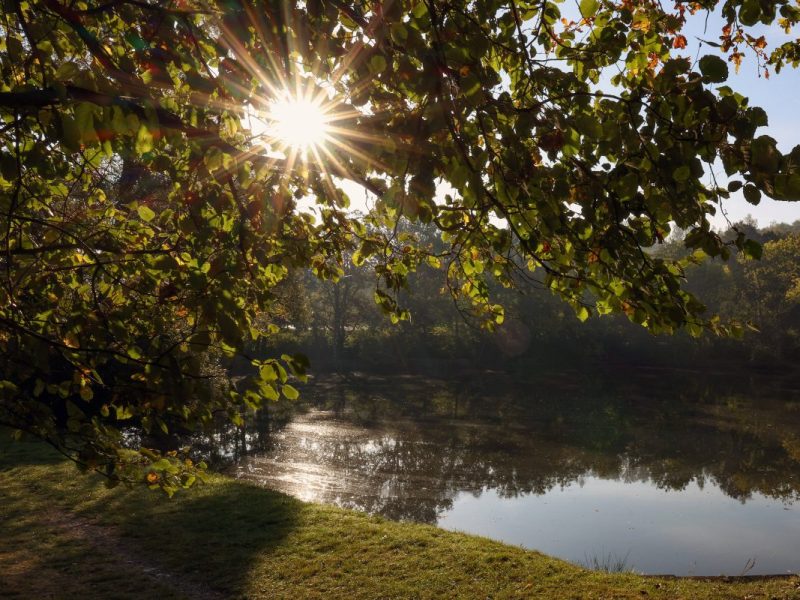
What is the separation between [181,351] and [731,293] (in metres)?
57.0

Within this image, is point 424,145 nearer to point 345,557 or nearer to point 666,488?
point 345,557

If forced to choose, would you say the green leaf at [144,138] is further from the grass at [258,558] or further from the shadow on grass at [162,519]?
the shadow on grass at [162,519]

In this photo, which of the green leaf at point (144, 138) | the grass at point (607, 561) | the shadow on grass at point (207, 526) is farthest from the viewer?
the grass at point (607, 561)

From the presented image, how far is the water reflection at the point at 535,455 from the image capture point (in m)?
16.9

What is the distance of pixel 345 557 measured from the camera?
1042 centimetres

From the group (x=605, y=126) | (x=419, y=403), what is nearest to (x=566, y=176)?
(x=605, y=126)

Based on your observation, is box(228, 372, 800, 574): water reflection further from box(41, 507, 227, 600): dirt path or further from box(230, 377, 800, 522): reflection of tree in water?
box(41, 507, 227, 600): dirt path

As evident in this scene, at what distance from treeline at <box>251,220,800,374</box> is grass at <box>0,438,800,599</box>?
1319 inches

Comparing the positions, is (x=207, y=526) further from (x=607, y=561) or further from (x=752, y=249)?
(x=752, y=249)

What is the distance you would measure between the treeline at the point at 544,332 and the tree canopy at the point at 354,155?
135 feet

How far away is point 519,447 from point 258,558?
14.7 metres

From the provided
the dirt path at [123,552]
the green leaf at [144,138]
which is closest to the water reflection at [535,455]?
the dirt path at [123,552]

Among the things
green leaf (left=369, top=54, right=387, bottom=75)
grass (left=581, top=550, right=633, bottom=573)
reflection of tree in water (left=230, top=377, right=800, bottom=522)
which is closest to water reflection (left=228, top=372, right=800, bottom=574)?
reflection of tree in water (left=230, top=377, right=800, bottom=522)

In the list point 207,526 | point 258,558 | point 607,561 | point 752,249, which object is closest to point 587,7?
point 752,249
